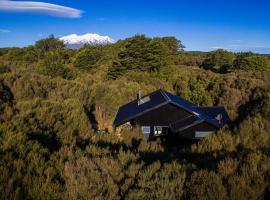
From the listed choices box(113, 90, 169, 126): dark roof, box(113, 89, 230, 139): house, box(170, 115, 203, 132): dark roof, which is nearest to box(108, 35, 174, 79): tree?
box(113, 90, 169, 126): dark roof

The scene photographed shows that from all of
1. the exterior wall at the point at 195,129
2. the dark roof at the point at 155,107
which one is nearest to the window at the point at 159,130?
the dark roof at the point at 155,107

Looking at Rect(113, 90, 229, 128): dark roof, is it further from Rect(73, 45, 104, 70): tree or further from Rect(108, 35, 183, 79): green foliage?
Rect(73, 45, 104, 70): tree

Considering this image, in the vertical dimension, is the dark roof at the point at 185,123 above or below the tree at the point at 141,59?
below

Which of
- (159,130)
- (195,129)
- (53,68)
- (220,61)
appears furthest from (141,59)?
(220,61)

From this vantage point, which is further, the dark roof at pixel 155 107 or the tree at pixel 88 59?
the tree at pixel 88 59

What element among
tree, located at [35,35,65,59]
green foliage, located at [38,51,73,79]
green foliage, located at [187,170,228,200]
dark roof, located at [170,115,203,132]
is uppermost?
tree, located at [35,35,65,59]

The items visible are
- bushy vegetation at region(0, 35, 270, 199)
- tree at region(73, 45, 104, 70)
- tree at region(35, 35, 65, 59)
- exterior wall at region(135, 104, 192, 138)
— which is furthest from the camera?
tree at region(35, 35, 65, 59)

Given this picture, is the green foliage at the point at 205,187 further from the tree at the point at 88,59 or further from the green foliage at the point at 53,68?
the tree at the point at 88,59

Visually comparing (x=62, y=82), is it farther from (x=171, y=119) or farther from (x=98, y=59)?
(x=98, y=59)

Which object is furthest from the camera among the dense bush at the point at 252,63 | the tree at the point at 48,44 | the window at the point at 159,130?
the tree at the point at 48,44

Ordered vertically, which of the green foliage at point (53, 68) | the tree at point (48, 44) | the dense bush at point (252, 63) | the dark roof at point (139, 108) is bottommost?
the dark roof at point (139, 108)
